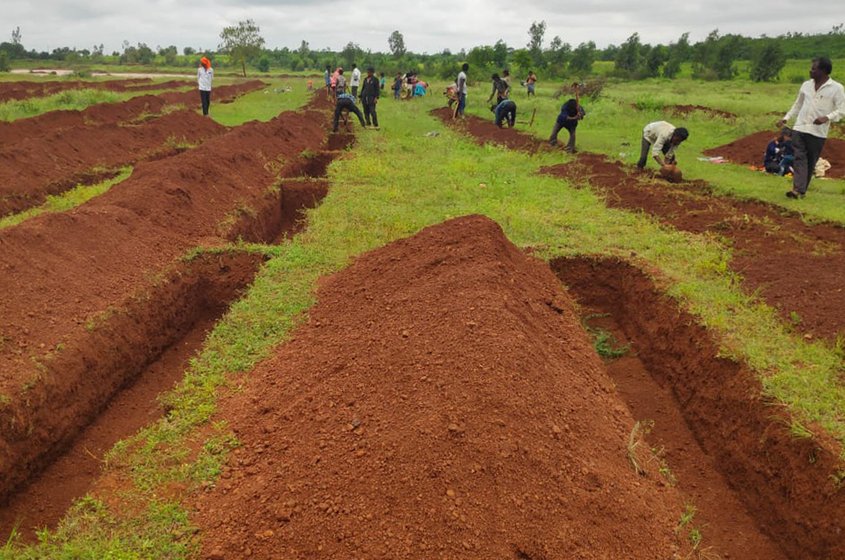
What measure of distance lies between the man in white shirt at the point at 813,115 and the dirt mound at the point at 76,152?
12.6 meters

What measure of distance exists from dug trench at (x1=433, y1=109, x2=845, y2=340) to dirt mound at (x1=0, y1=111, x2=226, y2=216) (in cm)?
941

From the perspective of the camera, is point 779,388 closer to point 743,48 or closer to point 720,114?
point 720,114

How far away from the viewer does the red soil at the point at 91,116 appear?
46.7 ft

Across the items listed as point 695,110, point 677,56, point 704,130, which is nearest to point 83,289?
point 704,130

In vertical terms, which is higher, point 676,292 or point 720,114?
point 720,114

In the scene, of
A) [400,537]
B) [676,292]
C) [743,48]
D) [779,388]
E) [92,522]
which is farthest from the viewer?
[743,48]

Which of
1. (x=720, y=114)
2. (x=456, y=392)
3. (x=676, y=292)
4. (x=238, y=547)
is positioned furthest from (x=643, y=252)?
(x=720, y=114)

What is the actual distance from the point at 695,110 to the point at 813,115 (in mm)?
11716

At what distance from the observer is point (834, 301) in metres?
5.46

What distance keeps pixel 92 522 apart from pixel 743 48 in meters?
54.9

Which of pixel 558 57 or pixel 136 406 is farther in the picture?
pixel 558 57

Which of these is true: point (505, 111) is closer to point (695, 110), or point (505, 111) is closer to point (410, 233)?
point (695, 110)

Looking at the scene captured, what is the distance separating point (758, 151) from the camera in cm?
1252

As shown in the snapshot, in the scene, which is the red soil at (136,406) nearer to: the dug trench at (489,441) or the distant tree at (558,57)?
the dug trench at (489,441)
